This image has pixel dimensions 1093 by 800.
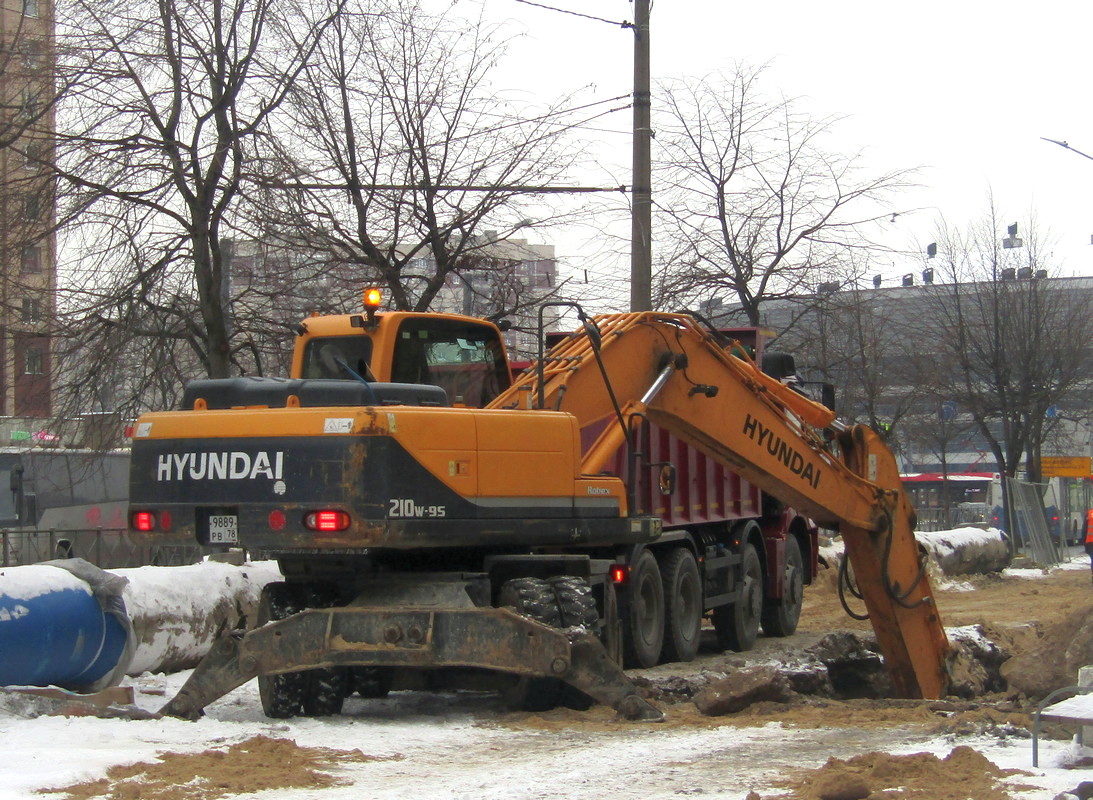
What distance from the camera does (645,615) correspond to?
13555mm

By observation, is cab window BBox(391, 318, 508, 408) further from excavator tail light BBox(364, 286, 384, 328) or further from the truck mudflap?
the truck mudflap

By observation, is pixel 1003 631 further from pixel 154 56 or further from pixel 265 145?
pixel 154 56

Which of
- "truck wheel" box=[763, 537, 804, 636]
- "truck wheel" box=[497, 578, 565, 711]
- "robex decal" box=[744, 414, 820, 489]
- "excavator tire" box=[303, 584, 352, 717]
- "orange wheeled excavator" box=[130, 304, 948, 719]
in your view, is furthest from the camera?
"truck wheel" box=[763, 537, 804, 636]

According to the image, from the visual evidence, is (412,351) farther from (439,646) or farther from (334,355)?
(439,646)

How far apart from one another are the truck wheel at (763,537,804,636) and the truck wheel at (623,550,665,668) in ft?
12.9

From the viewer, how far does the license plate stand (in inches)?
344

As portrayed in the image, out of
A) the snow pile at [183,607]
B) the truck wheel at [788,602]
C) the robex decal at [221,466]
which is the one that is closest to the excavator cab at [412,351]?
the robex decal at [221,466]

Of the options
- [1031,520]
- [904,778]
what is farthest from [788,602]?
[1031,520]

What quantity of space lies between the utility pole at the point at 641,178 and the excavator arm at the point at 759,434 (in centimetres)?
451

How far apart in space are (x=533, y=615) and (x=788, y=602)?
943 centimetres

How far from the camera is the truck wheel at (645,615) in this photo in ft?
42.8

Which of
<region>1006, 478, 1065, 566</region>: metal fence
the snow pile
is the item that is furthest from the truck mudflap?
<region>1006, 478, 1065, 566</region>: metal fence

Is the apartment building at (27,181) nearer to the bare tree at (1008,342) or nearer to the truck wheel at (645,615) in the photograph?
the truck wheel at (645,615)

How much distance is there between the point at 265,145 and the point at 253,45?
3.69 ft
